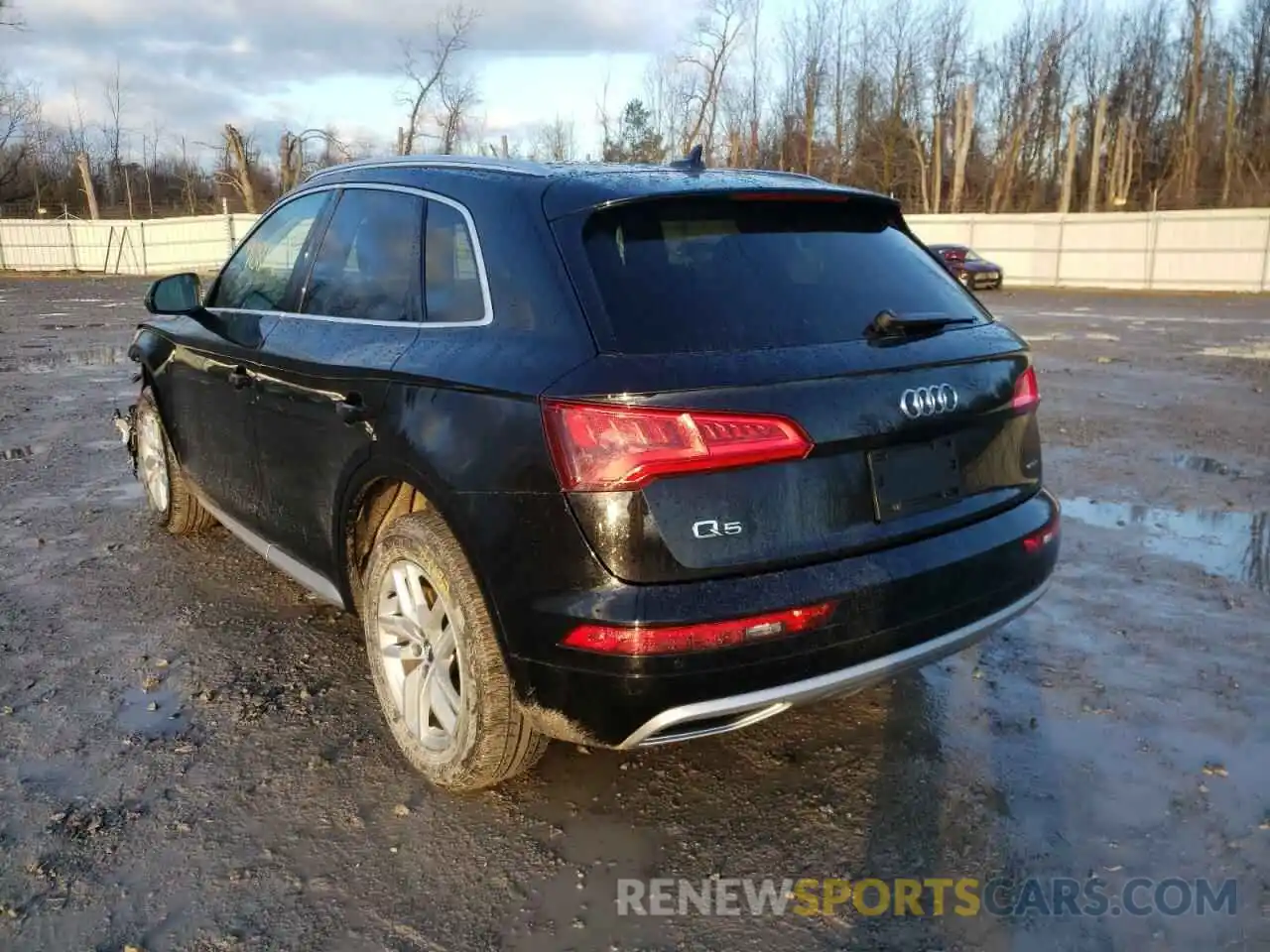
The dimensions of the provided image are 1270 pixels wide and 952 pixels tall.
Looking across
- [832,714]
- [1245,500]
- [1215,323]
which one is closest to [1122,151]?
[1215,323]

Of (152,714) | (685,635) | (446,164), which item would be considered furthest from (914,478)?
(152,714)

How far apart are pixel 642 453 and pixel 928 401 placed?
2.83 feet

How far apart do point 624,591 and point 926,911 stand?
1082 mm

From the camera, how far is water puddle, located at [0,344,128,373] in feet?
38.0

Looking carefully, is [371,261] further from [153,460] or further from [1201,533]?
[1201,533]

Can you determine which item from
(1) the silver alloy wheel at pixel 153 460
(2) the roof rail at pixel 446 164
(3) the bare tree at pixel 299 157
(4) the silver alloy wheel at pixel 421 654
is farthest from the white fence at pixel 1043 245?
(4) the silver alloy wheel at pixel 421 654

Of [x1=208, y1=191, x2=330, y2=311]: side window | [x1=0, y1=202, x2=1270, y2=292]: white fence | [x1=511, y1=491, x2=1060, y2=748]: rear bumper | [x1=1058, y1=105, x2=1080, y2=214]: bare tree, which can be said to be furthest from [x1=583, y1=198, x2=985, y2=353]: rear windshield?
[x1=1058, y1=105, x2=1080, y2=214]: bare tree

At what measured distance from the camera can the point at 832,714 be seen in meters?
3.31

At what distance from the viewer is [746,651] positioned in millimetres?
2301

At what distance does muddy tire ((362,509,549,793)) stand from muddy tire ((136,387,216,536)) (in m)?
2.34

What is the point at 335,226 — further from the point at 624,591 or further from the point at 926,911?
the point at 926,911

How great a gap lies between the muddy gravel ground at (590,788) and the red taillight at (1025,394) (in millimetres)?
1066

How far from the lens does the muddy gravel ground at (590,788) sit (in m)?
2.33

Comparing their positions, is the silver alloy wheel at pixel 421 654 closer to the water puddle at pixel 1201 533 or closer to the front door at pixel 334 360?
the front door at pixel 334 360
